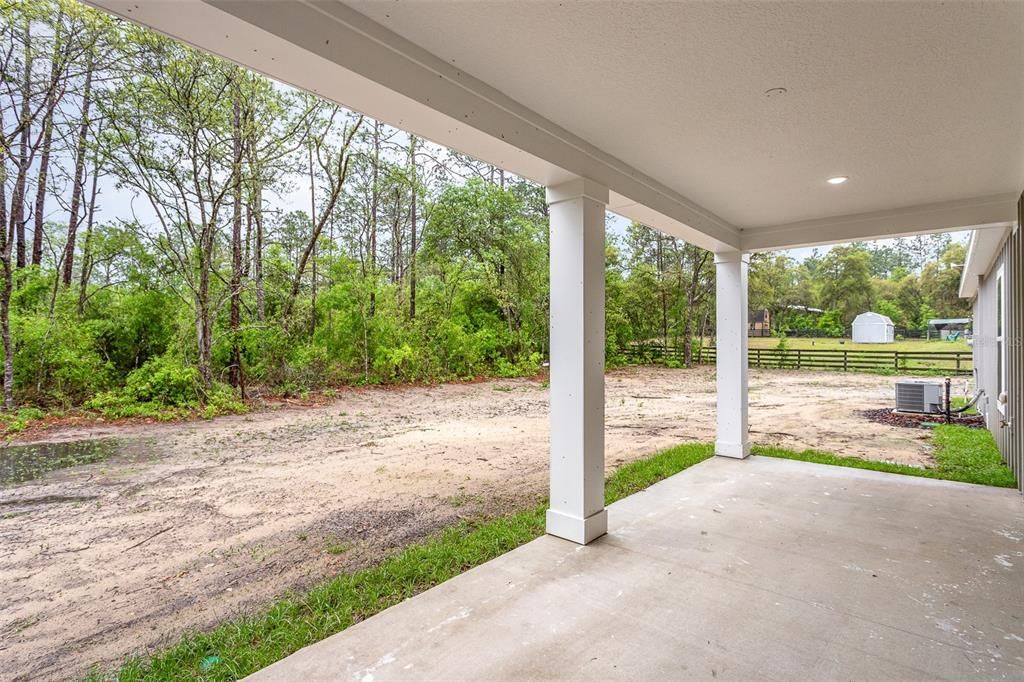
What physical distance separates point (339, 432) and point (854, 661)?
539cm

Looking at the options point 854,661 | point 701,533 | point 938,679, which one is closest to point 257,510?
point 701,533

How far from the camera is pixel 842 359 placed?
46.1ft

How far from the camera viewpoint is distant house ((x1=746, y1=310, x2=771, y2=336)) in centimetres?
1791

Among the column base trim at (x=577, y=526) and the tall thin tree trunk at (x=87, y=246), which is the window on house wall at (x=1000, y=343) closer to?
the column base trim at (x=577, y=526)

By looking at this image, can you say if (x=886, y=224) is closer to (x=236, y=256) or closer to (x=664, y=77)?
(x=664, y=77)

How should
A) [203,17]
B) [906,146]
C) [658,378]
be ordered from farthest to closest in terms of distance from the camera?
1. [658,378]
2. [906,146]
3. [203,17]

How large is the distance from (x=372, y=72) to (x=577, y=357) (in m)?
1.65

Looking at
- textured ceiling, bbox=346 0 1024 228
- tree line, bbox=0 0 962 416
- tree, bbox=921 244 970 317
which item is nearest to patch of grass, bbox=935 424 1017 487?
textured ceiling, bbox=346 0 1024 228

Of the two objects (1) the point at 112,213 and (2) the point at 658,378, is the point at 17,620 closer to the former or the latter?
(1) the point at 112,213

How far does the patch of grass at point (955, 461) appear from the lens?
3.95 meters

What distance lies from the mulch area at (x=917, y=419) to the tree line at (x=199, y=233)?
7.16 metres

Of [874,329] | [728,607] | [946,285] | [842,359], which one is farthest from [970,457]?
[946,285]

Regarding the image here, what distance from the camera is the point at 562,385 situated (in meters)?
2.60

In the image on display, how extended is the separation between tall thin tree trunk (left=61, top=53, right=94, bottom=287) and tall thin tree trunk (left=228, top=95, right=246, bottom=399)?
1490 mm
